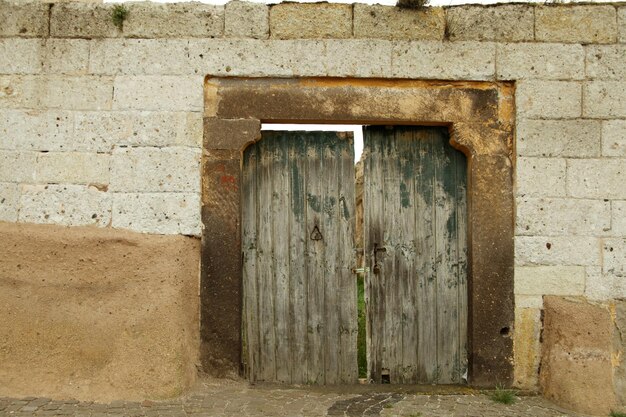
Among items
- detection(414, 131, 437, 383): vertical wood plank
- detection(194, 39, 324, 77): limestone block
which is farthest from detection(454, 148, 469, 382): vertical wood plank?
detection(194, 39, 324, 77): limestone block

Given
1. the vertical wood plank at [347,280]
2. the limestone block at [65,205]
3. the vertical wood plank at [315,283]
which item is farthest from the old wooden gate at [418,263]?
the limestone block at [65,205]

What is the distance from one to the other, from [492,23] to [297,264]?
2378 millimetres

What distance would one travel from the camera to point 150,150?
4.23 m

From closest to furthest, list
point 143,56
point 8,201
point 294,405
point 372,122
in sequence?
point 294,405
point 8,201
point 143,56
point 372,122

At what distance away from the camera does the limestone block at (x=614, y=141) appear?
4.26m

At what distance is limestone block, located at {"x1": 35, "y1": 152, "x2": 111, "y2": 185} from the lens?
4.21 m

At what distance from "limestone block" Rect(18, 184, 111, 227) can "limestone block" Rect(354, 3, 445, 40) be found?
7.54 feet

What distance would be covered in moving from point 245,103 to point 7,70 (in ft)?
5.92

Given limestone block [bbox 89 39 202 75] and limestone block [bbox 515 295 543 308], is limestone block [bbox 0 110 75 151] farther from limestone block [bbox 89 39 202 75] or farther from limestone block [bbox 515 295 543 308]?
limestone block [bbox 515 295 543 308]

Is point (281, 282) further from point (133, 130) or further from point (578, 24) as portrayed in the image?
point (578, 24)

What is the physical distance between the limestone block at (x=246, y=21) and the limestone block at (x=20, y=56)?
1.44m

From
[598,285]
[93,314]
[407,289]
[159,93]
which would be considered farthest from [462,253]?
[93,314]

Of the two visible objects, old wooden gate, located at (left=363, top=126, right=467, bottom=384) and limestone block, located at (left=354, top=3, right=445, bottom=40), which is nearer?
limestone block, located at (left=354, top=3, right=445, bottom=40)

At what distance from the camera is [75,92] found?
4.27 meters
